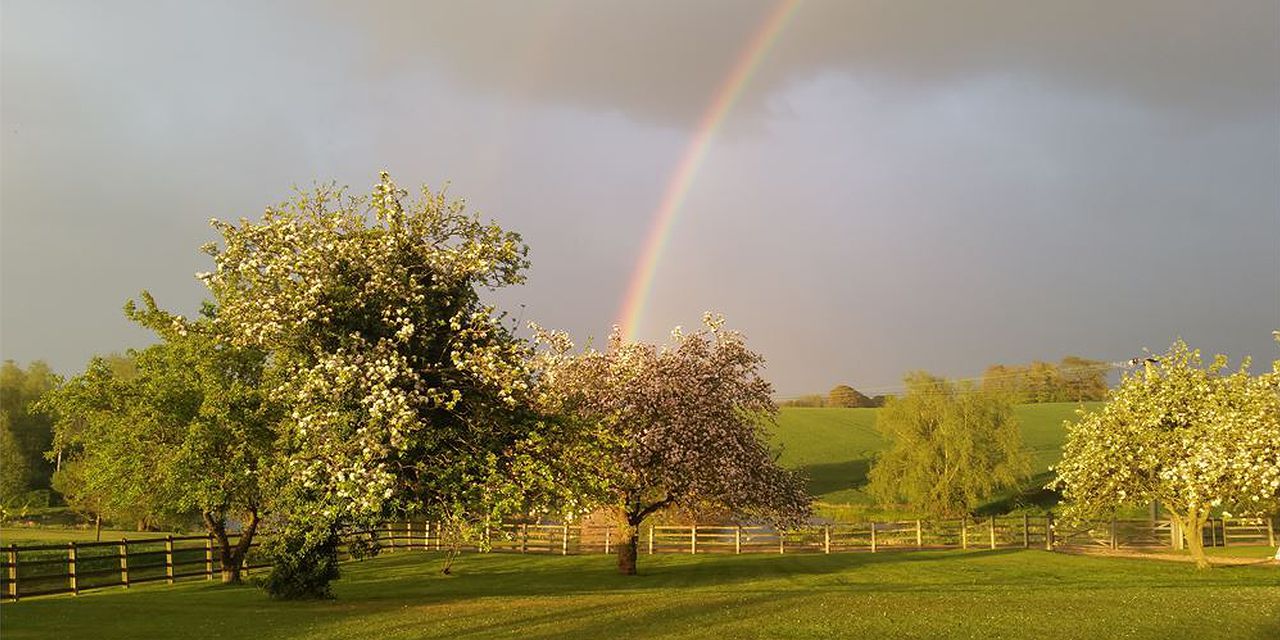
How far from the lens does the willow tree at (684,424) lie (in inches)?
1447

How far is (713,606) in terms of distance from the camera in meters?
24.2

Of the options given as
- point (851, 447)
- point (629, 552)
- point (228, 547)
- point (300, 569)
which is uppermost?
point (300, 569)

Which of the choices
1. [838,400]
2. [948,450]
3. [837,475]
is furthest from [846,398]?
[948,450]

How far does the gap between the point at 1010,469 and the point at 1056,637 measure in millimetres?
63578

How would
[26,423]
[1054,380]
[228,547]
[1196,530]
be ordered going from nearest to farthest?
1. [228,547]
2. [1196,530]
3. [26,423]
4. [1054,380]

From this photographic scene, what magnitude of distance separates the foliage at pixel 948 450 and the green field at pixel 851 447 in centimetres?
1073

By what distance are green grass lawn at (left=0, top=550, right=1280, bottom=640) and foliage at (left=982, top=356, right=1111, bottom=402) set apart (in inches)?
5795

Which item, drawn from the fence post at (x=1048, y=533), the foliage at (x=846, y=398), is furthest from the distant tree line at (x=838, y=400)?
the fence post at (x=1048, y=533)

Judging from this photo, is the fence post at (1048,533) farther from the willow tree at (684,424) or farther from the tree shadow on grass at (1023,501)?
the tree shadow on grass at (1023,501)

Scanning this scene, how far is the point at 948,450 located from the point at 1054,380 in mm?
119141

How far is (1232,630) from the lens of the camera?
19.3 meters

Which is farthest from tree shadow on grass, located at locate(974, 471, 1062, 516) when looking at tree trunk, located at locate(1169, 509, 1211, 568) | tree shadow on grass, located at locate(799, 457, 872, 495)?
tree trunk, located at locate(1169, 509, 1211, 568)

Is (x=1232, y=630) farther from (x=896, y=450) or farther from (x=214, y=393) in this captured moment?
(x=896, y=450)

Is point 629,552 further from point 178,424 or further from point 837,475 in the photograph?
point 837,475
